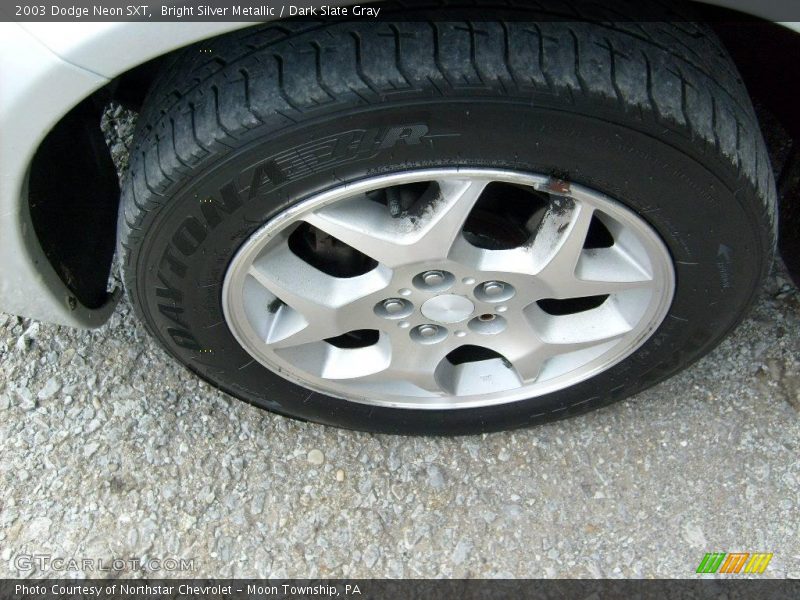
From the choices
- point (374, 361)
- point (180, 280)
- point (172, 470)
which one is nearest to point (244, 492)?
point (172, 470)

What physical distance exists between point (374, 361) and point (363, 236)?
1.54 feet

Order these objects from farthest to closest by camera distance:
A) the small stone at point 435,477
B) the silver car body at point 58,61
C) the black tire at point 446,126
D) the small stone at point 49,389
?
the small stone at point 49,389, the small stone at point 435,477, the black tire at point 446,126, the silver car body at point 58,61

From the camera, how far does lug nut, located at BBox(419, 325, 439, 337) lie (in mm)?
1760

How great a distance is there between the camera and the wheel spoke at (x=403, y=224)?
1.46 meters

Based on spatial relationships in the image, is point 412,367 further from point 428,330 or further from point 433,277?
point 433,277

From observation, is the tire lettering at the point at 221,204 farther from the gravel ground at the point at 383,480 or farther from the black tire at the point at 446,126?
the gravel ground at the point at 383,480

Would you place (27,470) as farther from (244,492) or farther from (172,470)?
(244,492)

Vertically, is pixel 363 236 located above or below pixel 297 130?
below

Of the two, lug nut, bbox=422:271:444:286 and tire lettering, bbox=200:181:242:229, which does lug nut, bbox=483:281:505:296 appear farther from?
tire lettering, bbox=200:181:242:229

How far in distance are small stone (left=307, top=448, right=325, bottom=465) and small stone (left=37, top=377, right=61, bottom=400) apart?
737mm

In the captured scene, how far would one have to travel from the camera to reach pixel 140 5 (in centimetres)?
115

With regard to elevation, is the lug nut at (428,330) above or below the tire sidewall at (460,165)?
below

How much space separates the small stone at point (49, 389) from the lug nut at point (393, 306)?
1070 mm

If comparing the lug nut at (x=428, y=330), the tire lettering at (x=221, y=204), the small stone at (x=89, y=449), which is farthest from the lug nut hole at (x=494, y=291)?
the small stone at (x=89, y=449)
